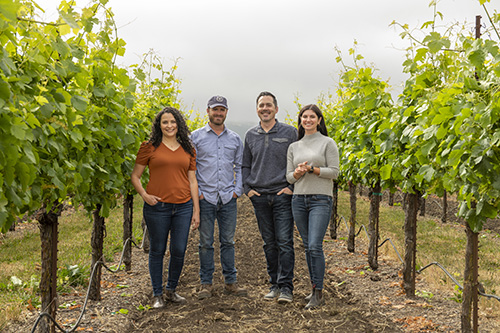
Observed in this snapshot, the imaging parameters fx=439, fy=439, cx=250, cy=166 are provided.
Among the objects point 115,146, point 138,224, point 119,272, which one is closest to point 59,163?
point 115,146

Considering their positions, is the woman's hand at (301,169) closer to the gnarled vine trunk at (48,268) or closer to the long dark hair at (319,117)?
the long dark hair at (319,117)

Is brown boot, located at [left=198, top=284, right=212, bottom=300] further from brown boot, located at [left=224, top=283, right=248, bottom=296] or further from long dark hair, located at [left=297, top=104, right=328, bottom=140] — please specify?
long dark hair, located at [left=297, top=104, right=328, bottom=140]

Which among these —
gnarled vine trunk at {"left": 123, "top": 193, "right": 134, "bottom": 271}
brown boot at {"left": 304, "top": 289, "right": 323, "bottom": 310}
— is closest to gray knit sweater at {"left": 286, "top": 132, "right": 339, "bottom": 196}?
brown boot at {"left": 304, "top": 289, "right": 323, "bottom": 310}

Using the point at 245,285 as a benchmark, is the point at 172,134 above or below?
A: above

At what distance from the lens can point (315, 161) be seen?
480cm

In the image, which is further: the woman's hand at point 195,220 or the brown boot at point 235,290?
the brown boot at point 235,290

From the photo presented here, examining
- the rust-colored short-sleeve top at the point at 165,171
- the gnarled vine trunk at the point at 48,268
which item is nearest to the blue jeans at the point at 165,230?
the rust-colored short-sleeve top at the point at 165,171

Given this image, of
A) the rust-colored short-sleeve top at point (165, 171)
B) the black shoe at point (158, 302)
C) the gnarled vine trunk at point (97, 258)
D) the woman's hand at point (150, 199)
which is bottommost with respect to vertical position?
the black shoe at point (158, 302)

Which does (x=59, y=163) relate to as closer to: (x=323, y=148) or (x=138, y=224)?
(x=323, y=148)

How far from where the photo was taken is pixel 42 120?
296 cm

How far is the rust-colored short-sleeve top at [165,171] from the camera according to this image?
4711 millimetres

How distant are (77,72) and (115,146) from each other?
1576 millimetres

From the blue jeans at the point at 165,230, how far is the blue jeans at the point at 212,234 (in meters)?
0.22

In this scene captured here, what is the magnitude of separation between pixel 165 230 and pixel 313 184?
1690 millimetres
